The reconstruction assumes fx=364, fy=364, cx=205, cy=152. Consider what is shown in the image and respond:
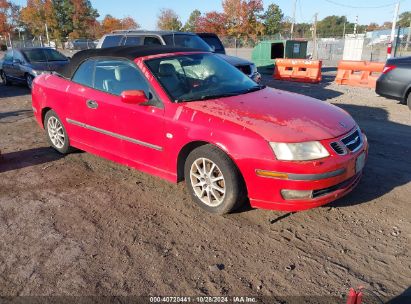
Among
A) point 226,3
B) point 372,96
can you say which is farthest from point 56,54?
point 226,3

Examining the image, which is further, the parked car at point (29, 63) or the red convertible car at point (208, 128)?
the parked car at point (29, 63)

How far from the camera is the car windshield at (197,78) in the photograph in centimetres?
409

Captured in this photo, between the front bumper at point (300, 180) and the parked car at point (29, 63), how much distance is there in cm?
1029

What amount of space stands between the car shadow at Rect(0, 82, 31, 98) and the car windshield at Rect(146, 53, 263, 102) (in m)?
9.18

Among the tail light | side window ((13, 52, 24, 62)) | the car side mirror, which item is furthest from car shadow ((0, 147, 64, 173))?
side window ((13, 52, 24, 62))

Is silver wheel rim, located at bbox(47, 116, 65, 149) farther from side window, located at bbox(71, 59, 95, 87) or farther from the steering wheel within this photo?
the steering wheel

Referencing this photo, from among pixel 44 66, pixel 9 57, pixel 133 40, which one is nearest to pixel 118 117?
pixel 133 40

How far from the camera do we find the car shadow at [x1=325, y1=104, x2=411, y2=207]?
4.12 meters

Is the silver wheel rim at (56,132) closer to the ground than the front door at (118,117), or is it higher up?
closer to the ground

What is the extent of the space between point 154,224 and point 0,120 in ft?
20.6

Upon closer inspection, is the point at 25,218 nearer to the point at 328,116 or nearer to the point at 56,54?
the point at 328,116

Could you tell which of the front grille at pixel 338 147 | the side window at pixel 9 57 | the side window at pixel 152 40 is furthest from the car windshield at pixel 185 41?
the side window at pixel 9 57

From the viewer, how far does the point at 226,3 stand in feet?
167

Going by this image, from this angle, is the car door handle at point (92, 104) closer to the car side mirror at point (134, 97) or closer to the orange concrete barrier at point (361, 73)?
the car side mirror at point (134, 97)
